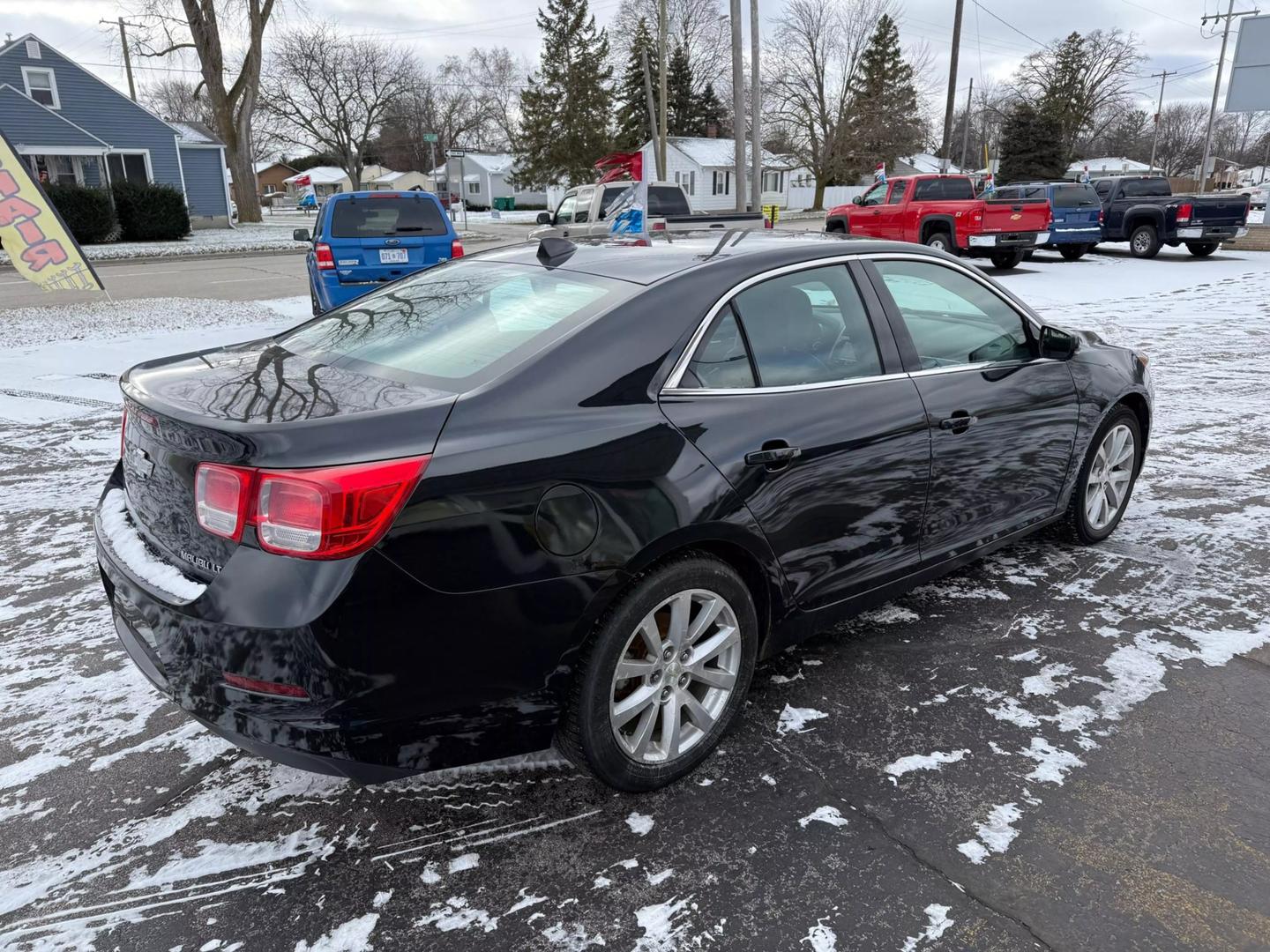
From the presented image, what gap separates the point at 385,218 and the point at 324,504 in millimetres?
10123

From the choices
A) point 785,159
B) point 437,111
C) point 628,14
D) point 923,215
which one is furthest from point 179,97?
point 923,215

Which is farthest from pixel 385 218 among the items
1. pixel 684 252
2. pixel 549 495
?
pixel 549 495

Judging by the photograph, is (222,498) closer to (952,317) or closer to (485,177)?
(952,317)

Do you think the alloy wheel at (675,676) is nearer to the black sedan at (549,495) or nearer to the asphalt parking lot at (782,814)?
the black sedan at (549,495)

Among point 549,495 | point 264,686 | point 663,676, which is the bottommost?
point 663,676

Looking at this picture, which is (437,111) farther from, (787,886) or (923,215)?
(787,886)

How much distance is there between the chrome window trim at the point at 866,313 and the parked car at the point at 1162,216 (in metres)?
19.1

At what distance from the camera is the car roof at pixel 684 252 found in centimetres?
305

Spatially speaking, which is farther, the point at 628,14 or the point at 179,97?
the point at 179,97

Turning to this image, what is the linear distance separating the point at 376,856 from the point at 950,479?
2361mm

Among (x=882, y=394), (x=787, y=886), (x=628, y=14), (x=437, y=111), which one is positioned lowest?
(x=787, y=886)


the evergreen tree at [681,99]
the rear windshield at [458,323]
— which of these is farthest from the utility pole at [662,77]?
the rear windshield at [458,323]

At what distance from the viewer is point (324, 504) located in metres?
2.11

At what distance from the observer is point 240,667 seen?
2.18 meters
